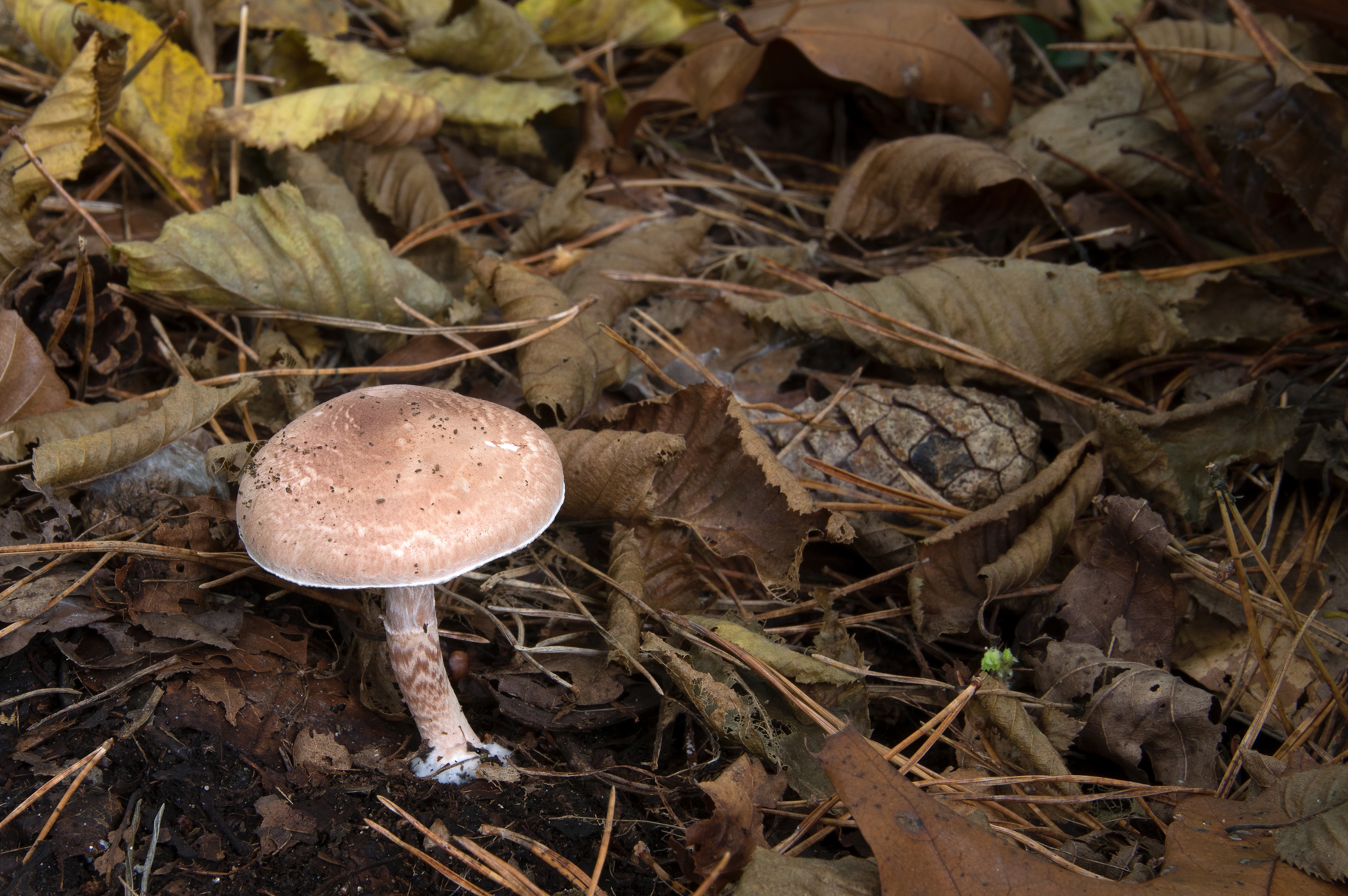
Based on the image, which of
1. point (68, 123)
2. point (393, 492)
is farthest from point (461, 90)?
point (393, 492)

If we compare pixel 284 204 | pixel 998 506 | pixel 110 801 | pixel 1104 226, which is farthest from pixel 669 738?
pixel 1104 226

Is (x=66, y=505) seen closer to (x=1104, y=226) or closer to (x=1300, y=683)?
(x=1300, y=683)

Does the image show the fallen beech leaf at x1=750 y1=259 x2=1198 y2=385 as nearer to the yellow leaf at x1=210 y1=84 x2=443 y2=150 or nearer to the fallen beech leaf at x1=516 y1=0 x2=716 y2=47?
the yellow leaf at x1=210 y1=84 x2=443 y2=150

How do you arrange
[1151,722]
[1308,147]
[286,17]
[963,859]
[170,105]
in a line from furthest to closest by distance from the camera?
[286,17] < [170,105] < [1308,147] < [1151,722] < [963,859]

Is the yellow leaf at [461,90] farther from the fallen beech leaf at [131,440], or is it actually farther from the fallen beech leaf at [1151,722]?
the fallen beech leaf at [1151,722]

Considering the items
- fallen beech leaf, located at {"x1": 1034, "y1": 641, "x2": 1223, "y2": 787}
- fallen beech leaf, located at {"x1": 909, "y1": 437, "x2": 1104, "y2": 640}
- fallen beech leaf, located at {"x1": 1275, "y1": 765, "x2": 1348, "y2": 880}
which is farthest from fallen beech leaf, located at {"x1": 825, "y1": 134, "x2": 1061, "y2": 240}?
fallen beech leaf, located at {"x1": 1275, "y1": 765, "x2": 1348, "y2": 880}

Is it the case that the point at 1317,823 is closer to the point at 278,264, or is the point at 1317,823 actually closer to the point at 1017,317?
the point at 1017,317

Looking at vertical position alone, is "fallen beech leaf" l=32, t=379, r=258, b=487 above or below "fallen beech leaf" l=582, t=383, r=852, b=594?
above
